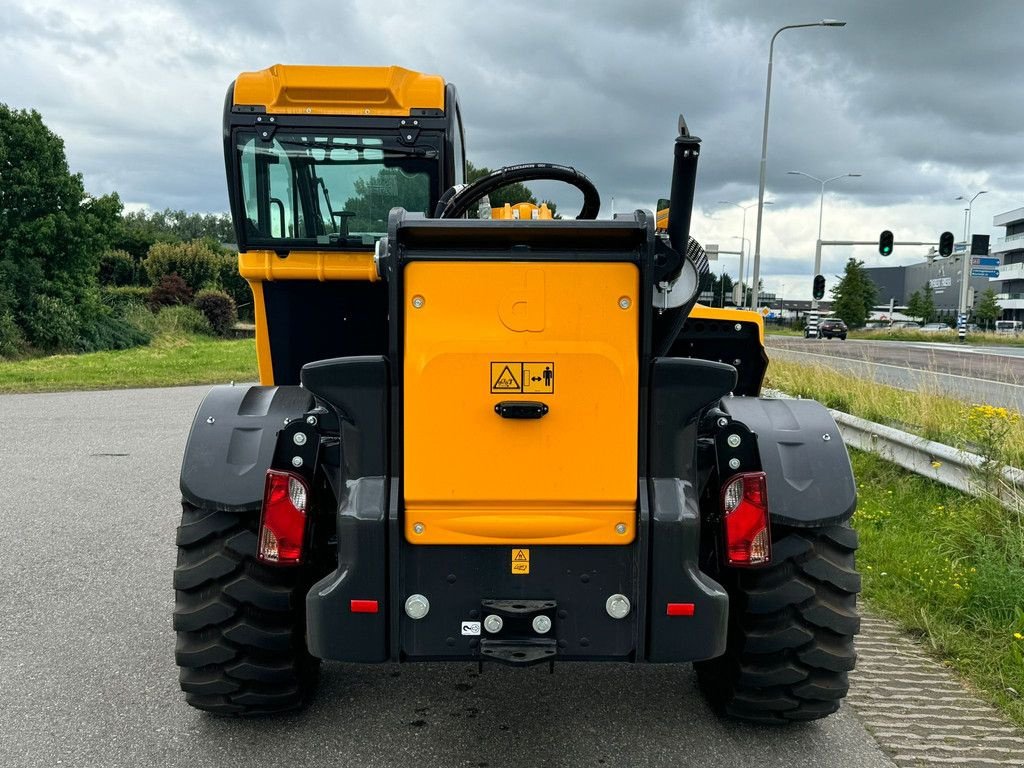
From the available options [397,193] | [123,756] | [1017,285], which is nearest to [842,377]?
[397,193]

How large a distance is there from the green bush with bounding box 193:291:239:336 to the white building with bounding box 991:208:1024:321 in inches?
3093

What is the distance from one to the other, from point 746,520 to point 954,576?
8.56ft

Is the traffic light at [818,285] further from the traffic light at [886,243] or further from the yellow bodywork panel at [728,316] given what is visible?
the yellow bodywork panel at [728,316]

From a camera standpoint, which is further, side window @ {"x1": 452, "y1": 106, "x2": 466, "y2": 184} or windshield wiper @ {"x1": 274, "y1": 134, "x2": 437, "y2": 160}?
side window @ {"x1": 452, "y1": 106, "x2": 466, "y2": 184}

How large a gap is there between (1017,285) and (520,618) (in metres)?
105

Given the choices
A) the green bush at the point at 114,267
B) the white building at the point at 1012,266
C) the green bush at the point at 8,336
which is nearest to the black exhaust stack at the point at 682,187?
the green bush at the point at 8,336

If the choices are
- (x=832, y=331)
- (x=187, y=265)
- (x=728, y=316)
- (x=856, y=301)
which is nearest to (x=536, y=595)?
(x=728, y=316)

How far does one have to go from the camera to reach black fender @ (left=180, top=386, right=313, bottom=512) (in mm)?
3172

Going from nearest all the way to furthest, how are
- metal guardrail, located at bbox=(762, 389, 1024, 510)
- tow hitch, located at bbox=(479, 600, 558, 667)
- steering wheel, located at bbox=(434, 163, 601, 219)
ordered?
tow hitch, located at bbox=(479, 600, 558, 667) → steering wheel, located at bbox=(434, 163, 601, 219) → metal guardrail, located at bbox=(762, 389, 1024, 510)

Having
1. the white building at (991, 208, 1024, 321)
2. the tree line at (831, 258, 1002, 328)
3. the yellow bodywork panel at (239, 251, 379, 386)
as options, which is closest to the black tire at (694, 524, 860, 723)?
the yellow bodywork panel at (239, 251, 379, 386)

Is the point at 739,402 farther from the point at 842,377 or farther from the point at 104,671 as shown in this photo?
the point at 842,377

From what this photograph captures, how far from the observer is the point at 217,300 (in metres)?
37.7

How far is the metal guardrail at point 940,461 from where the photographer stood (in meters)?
5.61

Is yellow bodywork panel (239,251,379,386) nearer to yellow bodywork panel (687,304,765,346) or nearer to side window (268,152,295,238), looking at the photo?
side window (268,152,295,238)
